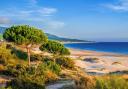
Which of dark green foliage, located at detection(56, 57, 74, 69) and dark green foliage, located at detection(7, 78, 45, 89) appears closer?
dark green foliage, located at detection(7, 78, 45, 89)

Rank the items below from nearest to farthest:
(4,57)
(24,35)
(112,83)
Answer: (112,83) → (4,57) → (24,35)

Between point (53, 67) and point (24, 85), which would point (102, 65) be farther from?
point (24, 85)

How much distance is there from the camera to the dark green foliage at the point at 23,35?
35.0m

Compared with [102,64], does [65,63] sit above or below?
above

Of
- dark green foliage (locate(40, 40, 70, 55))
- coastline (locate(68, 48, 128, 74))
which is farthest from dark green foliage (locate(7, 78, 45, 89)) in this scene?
dark green foliage (locate(40, 40, 70, 55))

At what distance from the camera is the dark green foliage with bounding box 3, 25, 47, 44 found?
3500 centimetres

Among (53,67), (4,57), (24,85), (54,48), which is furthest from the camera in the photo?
(54,48)

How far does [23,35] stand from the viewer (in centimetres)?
3525

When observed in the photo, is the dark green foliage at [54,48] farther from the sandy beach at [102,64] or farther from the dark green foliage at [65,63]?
the sandy beach at [102,64]

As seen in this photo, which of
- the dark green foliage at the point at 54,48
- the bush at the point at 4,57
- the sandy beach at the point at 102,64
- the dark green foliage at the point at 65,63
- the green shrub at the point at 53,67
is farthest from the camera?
the sandy beach at the point at 102,64

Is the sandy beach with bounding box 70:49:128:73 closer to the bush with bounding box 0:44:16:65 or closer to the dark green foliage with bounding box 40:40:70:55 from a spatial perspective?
the dark green foliage with bounding box 40:40:70:55

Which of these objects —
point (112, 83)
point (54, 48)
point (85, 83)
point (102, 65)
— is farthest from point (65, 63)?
point (112, 83)

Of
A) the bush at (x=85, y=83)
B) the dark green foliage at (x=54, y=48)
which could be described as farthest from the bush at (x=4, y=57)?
the bush at (x=85, y=83)

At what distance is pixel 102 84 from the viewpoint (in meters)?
13.7
